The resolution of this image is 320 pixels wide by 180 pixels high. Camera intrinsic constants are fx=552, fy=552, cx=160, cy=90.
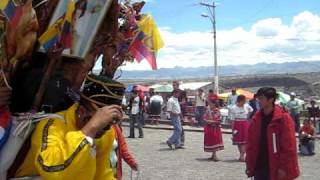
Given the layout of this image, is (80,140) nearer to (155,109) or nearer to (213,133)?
→ (213,133)

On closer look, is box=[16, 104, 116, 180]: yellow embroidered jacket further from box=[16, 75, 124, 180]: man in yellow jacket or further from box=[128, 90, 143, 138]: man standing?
box=[128, 90, 143, 138]: man standing

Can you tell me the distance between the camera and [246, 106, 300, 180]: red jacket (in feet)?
18.3

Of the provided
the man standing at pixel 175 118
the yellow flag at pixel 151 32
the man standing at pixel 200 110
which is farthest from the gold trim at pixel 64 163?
the man standing at pixel 200 110

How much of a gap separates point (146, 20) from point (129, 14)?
0.52 feet

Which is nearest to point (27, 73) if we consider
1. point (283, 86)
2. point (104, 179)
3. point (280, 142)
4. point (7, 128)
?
point (7, 128)

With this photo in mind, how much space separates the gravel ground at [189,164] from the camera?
10.6 meters

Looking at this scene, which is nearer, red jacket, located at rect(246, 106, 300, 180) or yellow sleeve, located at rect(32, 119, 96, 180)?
yellow sleeve, located at rect(32, 119, 96, 180)

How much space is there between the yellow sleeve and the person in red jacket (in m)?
3.82

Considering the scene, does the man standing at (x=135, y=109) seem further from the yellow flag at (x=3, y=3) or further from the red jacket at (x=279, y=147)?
the yellow flag at (x=3, y=3)

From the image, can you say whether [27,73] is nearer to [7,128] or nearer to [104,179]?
[7,128]

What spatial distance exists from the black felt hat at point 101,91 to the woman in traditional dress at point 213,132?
10731mm

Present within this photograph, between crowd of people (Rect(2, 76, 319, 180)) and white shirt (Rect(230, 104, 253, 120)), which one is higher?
crowd of people (Rect(2, 76, 319, 180))

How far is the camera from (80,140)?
205 cm

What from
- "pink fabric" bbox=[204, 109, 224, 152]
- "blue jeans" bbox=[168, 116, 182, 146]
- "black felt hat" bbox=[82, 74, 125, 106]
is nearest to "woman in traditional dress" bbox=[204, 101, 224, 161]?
"pink fabric" bbox=[204, 109, 224, 152]
